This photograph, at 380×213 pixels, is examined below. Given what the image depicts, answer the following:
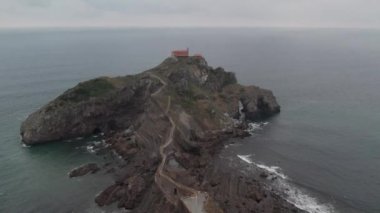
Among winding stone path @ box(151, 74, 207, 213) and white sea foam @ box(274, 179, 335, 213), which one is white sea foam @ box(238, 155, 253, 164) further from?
winding stone path @ box(151, 74, 207, 213)

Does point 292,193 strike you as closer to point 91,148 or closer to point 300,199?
point 300,199

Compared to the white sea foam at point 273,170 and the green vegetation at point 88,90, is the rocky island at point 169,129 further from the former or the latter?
the white sea foam at point 273,170

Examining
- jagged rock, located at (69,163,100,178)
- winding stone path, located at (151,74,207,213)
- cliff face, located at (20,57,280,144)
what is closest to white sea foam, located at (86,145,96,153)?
jagged rock, located at (69,163,100,178)

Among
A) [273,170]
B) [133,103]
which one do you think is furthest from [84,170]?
[273,170]

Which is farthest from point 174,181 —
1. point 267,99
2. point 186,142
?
point 267,99

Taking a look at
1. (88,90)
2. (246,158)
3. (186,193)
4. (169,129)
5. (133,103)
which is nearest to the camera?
(186,193)

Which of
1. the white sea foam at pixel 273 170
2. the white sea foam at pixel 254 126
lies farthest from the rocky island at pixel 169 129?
the white sea foam at pixel 273 170

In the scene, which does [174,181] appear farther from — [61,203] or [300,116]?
[300,116]
